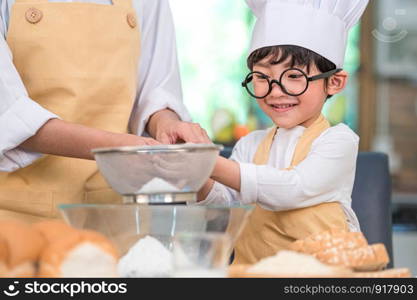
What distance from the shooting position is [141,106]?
5.73ft

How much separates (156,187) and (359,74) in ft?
14.4

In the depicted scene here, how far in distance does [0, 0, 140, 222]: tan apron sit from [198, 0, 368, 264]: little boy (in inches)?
10.1

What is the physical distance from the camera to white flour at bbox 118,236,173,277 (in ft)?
2.88

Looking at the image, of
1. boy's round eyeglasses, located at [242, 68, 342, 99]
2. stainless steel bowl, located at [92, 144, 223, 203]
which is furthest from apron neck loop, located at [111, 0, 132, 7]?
stainless steel bowl, located at [92, 144, 223, 203]

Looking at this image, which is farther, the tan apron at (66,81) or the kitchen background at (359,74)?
the kitchen background at (359,74)

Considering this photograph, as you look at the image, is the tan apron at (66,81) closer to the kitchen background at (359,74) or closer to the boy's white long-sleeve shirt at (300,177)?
the boy's white long-sleeve shirt at (300,177)

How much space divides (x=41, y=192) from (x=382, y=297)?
2.90 feet

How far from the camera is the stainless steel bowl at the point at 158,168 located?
999mm

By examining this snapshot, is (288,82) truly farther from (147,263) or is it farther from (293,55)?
(147,263)

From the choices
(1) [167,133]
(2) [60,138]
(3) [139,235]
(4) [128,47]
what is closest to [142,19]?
(4) [128,47]

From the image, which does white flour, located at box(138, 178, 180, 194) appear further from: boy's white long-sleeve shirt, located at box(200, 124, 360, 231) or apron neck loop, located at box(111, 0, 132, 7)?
apron neck loop, located at box(111, 0, 132, 7)

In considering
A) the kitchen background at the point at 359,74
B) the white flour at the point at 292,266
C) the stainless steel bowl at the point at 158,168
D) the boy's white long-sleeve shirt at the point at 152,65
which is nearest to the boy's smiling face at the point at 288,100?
A: the boy's white long-sleeve shirt at the point at 152,65

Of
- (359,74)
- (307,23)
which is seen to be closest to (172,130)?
(307,23)

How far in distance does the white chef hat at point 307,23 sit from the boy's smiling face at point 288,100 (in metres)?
0.04
